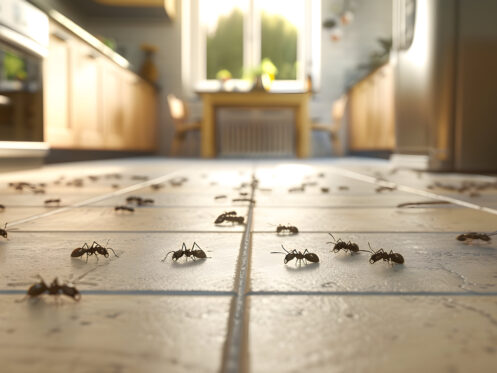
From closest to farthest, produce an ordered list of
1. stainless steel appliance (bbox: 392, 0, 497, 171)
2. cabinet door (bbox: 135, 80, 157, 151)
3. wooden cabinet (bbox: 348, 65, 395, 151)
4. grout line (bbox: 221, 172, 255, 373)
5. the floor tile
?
grout line (bbox: 221, 172, 255, 373), the floor tile, stainless steel appliance (bbox: 392, 0, 497, 171), wooden cabinet (bbox: 348, 65, 395, 151), cabinet door (bbox: 135, 80, 157, 151)

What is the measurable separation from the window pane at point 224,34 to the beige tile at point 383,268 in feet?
29.2

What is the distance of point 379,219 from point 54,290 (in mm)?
924

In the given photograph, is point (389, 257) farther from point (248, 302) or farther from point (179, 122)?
point (179, 122)

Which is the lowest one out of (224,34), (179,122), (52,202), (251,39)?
(52,202)

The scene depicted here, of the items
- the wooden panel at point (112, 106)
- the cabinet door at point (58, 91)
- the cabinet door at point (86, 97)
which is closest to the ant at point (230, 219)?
the cabinet door at point (58, 91)

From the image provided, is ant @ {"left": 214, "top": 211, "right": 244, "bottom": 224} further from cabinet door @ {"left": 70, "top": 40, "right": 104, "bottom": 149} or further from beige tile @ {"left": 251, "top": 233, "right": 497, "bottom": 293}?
cabinet door @ {"left": 70, "top": 40, "right": 104, "bottom": 149}

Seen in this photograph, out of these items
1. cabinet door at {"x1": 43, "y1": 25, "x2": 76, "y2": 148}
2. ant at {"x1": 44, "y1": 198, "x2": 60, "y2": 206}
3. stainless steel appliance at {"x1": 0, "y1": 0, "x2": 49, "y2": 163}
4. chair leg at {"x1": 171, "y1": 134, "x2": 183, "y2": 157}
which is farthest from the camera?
chair leg at {"x1": 171, "y1": 134, "x2": 183, "y2": 157}

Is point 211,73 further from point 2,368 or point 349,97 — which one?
point 2,368

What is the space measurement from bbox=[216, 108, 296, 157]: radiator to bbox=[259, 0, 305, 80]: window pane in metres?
0.79

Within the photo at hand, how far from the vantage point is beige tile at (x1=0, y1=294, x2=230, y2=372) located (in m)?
0.42

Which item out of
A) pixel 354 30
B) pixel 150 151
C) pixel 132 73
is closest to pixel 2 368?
pixel 132 73

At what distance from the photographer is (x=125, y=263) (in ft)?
2.63

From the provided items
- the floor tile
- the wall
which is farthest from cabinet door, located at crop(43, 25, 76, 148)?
the wall

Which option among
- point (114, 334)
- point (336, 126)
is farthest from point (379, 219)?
point (336, 126)
